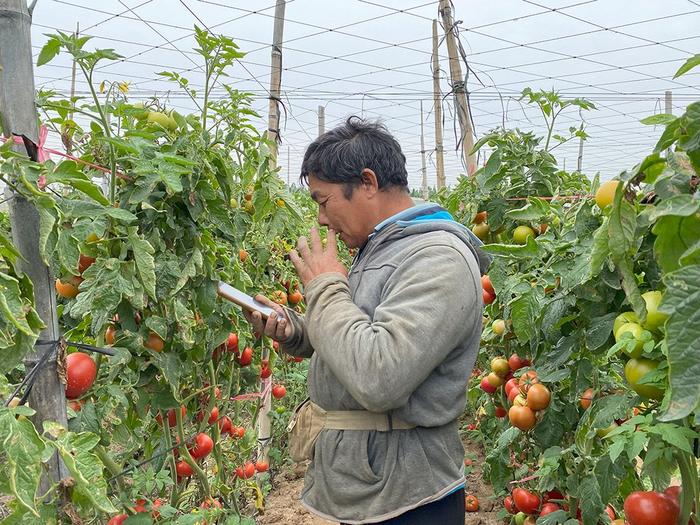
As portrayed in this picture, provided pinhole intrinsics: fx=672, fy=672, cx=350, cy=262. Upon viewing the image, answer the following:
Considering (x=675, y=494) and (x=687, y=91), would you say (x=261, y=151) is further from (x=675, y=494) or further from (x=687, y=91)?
(x=687, y=91)

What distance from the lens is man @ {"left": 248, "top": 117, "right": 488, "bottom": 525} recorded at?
1277mm

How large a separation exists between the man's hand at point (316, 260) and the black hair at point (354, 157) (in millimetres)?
123

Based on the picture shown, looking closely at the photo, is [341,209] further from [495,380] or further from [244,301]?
[495,380]

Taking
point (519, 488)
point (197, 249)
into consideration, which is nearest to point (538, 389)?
point (519, 488)

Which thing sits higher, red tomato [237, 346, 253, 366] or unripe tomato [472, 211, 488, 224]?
unripe tomato [472, 211, 488, 224]

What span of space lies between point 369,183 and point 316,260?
210 millimetres

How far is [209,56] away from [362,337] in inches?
34.9

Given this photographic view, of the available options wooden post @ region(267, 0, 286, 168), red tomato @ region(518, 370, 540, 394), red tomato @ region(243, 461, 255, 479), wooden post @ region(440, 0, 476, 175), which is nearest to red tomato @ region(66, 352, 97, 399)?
red tomato @ region(518, 370, 540, 394)

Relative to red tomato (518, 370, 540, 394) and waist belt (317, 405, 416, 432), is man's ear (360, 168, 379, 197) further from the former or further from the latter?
red tomato (518, 370, 540, 394)

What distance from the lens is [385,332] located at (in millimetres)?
1262

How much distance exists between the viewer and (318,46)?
902cm

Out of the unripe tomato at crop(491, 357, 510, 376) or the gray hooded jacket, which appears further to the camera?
the unripe tomato at crop(491, 357, 510, 376)

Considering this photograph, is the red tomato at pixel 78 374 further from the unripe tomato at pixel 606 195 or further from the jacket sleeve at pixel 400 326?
the unripe tomato at pixel 606 195

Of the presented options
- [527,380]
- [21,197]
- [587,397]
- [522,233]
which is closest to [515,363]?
[527,380]
